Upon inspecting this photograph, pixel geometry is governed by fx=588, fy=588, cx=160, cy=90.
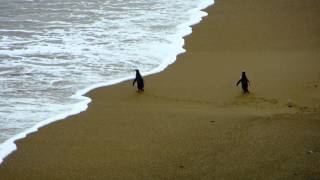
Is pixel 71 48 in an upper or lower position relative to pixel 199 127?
upper

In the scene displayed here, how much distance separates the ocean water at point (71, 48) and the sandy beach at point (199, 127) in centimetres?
56

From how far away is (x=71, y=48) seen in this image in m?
17.7

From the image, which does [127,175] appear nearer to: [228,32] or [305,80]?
[305,80]

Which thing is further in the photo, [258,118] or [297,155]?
[258,118]

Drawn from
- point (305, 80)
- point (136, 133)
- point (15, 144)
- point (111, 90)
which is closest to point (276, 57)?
point (305, 80)

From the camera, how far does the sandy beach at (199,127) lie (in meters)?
8.95

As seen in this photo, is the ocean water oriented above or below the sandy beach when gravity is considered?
above

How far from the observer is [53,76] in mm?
14562

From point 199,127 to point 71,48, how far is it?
8022 mm

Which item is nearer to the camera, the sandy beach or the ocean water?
the sandy beach

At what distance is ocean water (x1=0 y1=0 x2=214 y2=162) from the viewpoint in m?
12.2

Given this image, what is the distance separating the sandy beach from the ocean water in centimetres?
56

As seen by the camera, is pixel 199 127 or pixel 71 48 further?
pixel 71 48

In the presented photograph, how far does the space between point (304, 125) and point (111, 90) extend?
15.6ft
